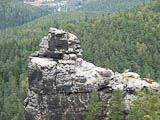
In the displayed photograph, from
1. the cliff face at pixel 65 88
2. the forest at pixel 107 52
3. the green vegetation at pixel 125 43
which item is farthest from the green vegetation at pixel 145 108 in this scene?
the green vegetation at pixel 125 43

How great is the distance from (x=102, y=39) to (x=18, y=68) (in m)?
35.9

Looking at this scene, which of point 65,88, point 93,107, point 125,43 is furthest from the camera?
point 125,43

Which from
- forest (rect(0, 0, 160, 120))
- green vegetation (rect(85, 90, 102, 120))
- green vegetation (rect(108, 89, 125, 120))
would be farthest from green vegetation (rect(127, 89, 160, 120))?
forest (rect(0, 0, 160, 120))

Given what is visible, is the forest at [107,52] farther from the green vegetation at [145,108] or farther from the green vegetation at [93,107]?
the green vegetation at [145,108]

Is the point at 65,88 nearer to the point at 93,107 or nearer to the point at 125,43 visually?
the point at 93,107

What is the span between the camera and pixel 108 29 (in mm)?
116438

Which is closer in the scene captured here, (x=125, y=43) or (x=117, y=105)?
(x=117, y=105)

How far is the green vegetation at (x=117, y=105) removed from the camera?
45062 mm

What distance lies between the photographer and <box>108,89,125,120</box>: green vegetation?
4506 centimetres

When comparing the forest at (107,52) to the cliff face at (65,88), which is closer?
the cliff face at (65,88)

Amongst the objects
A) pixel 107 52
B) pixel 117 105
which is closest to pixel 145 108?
pixel 117 105

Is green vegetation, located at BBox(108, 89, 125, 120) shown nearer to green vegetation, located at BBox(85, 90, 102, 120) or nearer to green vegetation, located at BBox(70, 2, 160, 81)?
green vegetation, located at BBox(85, 90, 102, 120)

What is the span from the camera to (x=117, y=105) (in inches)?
1767

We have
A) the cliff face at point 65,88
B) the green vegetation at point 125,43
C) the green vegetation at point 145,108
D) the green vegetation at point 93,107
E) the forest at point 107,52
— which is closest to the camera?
the green vegetation at point 145,108
